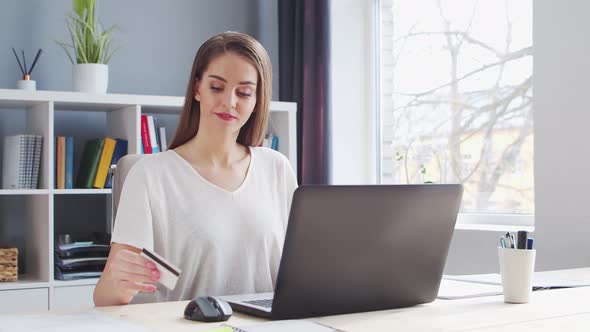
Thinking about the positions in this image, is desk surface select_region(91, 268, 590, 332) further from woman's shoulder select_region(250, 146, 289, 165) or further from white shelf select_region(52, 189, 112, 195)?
white shelf select_region(52, 189, 112, 195)

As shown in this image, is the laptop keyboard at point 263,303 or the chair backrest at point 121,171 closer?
the laptop keyboard at point 263,303

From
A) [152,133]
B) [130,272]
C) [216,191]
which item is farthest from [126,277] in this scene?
[152,133]

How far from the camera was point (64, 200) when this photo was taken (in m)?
3.38

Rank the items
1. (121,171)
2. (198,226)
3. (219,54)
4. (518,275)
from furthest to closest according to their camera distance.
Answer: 1. (121,171)
2. (219,54)
3. (198,226)
4. (518,275)

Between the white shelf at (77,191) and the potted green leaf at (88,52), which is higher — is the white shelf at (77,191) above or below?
below

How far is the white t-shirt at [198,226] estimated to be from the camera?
1.79m

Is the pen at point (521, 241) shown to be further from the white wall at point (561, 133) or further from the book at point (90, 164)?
the book at point (90, 164)

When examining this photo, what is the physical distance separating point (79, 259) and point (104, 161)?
43 cm

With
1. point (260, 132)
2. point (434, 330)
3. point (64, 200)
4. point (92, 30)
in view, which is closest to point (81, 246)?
point (64, 200)

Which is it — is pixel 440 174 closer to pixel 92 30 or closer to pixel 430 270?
pixel 92 30

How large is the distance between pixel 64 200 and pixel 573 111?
216 cm

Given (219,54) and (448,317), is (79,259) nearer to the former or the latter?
(219,54)

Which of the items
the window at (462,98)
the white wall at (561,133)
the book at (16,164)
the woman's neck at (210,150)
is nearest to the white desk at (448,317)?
the woman's neck at (210,150)

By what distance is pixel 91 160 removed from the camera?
10.6ft
